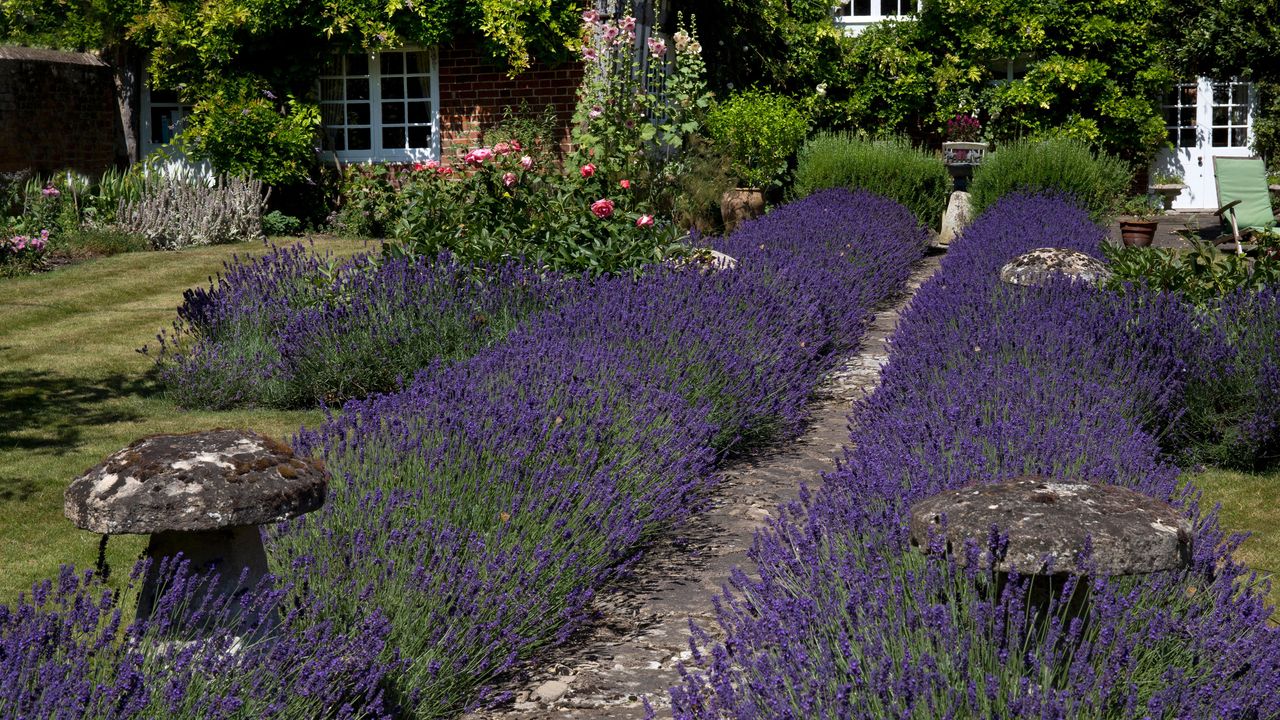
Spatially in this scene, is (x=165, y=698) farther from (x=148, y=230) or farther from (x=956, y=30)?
(x=956, y=30)

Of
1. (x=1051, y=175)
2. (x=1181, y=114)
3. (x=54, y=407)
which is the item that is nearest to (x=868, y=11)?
(x=1181, y=114)

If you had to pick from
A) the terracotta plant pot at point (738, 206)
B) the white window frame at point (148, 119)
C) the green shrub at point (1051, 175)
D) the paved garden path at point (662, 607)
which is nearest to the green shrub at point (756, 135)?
the terracotta plant pot at point (738, 206)

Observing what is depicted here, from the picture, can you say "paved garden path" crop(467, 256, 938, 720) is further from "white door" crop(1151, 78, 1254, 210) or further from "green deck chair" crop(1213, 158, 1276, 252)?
"white door" crop(1151, 78, 1254, 210)

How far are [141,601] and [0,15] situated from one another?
61.4 feet

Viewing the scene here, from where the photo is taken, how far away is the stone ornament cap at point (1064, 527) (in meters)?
2.68

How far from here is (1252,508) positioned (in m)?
5.09

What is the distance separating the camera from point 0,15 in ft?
61.4

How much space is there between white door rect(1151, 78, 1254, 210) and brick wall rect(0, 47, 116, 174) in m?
13.9

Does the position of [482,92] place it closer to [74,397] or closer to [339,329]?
[74,397]

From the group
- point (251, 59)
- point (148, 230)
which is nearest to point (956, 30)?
point (251, 59)

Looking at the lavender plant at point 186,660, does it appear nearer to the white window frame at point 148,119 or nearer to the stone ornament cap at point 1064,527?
the stone ornament cap at point 1064,527

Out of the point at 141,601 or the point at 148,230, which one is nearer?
the point at 141,601

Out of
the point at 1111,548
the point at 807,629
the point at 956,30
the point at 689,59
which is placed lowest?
the point at 807,629

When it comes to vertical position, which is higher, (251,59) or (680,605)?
(251,59)
